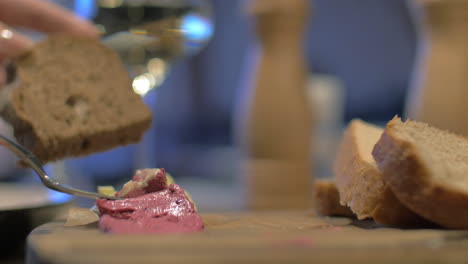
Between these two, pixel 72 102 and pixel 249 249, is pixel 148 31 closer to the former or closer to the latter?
pixel 72 102

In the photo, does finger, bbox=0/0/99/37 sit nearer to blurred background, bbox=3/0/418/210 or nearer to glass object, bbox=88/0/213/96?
glass object, bbox=88/0/213/96

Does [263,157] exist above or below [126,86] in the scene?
below

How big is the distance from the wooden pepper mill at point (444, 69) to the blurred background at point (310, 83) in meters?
2.00

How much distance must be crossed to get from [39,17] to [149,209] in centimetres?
101

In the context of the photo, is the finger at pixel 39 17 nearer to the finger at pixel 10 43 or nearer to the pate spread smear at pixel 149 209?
the finger at pixel 10 43

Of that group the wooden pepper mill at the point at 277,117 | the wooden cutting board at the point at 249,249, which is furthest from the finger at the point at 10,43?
the wooden cutting board at the point at 249,249

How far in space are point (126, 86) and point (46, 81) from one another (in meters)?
0.17

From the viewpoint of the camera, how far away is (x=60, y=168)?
5.99 feet

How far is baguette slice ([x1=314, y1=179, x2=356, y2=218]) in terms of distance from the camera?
971 millimetres

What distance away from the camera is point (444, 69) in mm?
1563

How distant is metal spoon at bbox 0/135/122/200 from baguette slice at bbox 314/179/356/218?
0.39 meters

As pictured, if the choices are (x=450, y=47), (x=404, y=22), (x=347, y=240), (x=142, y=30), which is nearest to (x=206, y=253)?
(x=347, y=240)

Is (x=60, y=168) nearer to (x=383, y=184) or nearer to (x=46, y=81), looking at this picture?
(x=46, y=81)

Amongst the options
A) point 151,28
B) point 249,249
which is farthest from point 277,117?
point 249,249
